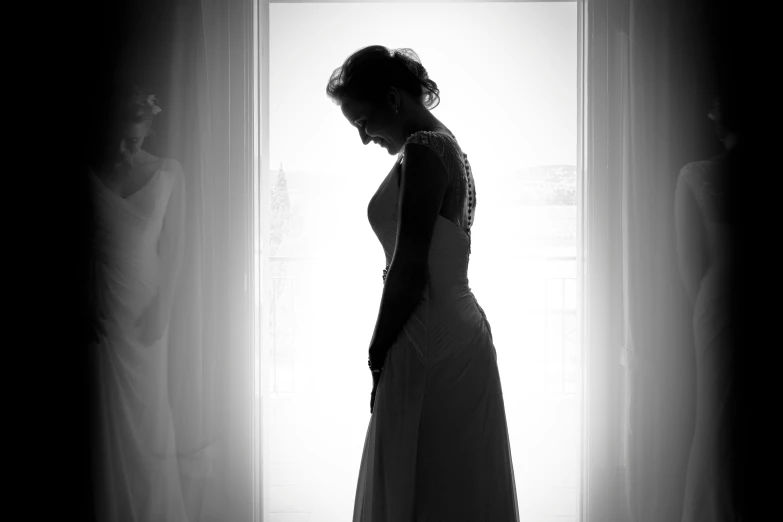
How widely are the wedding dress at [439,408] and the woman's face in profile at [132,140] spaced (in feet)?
2.98

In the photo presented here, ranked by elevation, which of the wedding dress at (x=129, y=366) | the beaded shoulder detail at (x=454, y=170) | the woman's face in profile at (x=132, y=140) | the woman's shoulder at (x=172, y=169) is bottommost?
the wedding dress at (x=129, y=366)

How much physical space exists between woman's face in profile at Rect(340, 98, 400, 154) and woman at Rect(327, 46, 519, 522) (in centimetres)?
1

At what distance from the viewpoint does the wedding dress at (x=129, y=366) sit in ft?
5.41

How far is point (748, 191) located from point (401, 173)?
1227 mm

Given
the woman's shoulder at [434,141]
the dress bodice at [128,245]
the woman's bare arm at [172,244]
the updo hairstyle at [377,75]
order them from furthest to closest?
1. the woman's bare arm at [172,244]
2. the dress bodice at [128,245]
3. the updo hairstyle at [377,75]
4. the woman's shoulder at [434,141]

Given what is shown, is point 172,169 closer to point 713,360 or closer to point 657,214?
point 657,214

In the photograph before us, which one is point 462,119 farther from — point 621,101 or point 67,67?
point 67,67

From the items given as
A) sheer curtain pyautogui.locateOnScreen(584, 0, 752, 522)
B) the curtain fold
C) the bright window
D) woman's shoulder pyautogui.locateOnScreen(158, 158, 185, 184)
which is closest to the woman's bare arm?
woman's shoulder pyautogui.locateOnScreen(158, 158, 185, 184)

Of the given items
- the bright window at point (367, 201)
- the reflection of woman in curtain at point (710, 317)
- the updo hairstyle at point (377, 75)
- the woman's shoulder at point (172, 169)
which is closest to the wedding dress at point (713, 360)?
the reflection of woman in curtain at point (710, 317)

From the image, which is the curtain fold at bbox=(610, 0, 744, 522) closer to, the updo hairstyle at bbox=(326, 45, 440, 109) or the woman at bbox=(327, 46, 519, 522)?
the woman at bbox=(327, 46, 519, 522)

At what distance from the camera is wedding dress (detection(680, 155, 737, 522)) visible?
68.8 inches

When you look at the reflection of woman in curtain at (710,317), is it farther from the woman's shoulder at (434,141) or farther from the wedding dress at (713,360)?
the woman's shoulder at (434,141)

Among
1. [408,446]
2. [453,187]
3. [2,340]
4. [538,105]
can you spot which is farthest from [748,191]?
[2,340]

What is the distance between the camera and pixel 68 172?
5.29ft
